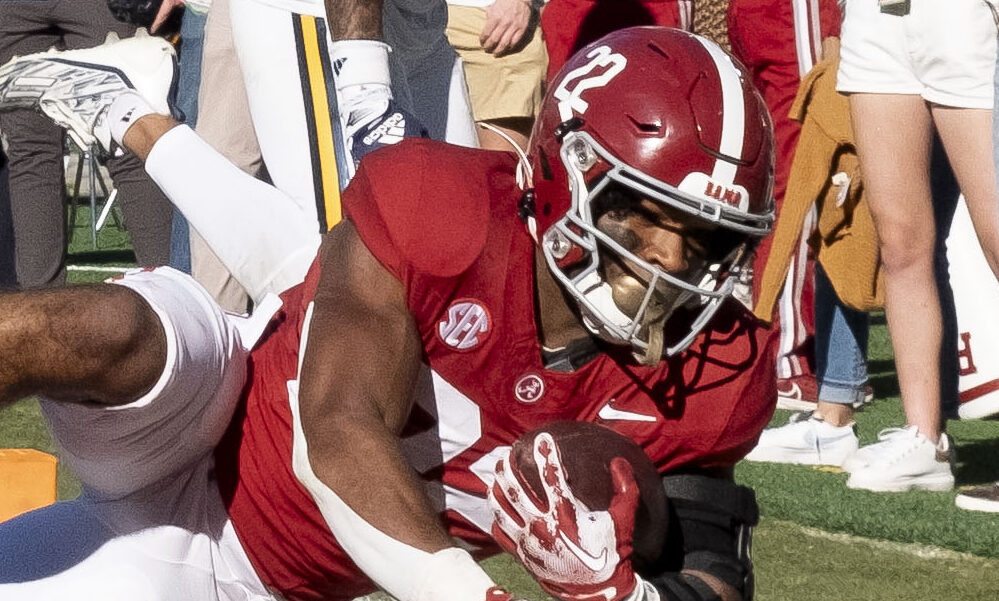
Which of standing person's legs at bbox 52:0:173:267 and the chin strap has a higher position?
the chin strap

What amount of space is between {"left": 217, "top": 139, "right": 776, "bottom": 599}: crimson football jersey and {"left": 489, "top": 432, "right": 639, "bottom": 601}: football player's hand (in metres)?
0.28

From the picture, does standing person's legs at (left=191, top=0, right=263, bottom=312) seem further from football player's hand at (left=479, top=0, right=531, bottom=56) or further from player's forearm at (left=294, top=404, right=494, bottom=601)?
player's forearm at (left=294, top=404, right=494, bottom=601)

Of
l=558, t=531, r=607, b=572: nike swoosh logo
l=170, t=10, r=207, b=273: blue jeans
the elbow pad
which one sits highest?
l=558, t=531, r=607, b=572: nike swoosh logo

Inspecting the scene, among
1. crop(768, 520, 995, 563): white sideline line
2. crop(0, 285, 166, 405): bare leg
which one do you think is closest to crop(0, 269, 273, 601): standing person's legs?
crop(0, 285, 166, 405): bare leg

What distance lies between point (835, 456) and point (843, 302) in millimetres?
494

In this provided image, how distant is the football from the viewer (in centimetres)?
245

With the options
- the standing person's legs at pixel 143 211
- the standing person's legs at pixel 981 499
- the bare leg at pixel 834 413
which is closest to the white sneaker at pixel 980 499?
the standing person's legs at pixel 981 499

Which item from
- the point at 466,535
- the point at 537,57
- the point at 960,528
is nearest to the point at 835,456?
Result: the point at 960,528

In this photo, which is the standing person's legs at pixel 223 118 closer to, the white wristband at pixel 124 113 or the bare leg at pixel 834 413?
the white wristband at pixel 124 113

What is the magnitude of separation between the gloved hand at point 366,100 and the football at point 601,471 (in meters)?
1.19

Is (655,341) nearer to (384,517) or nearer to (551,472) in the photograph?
(551,472)

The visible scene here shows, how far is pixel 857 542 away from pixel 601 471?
78.4 inches

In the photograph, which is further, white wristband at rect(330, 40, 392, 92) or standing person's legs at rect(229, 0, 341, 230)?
standing person's legs at rect(229, 0, 341, 230)

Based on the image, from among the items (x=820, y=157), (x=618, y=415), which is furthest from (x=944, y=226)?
(x=618, y=415)
